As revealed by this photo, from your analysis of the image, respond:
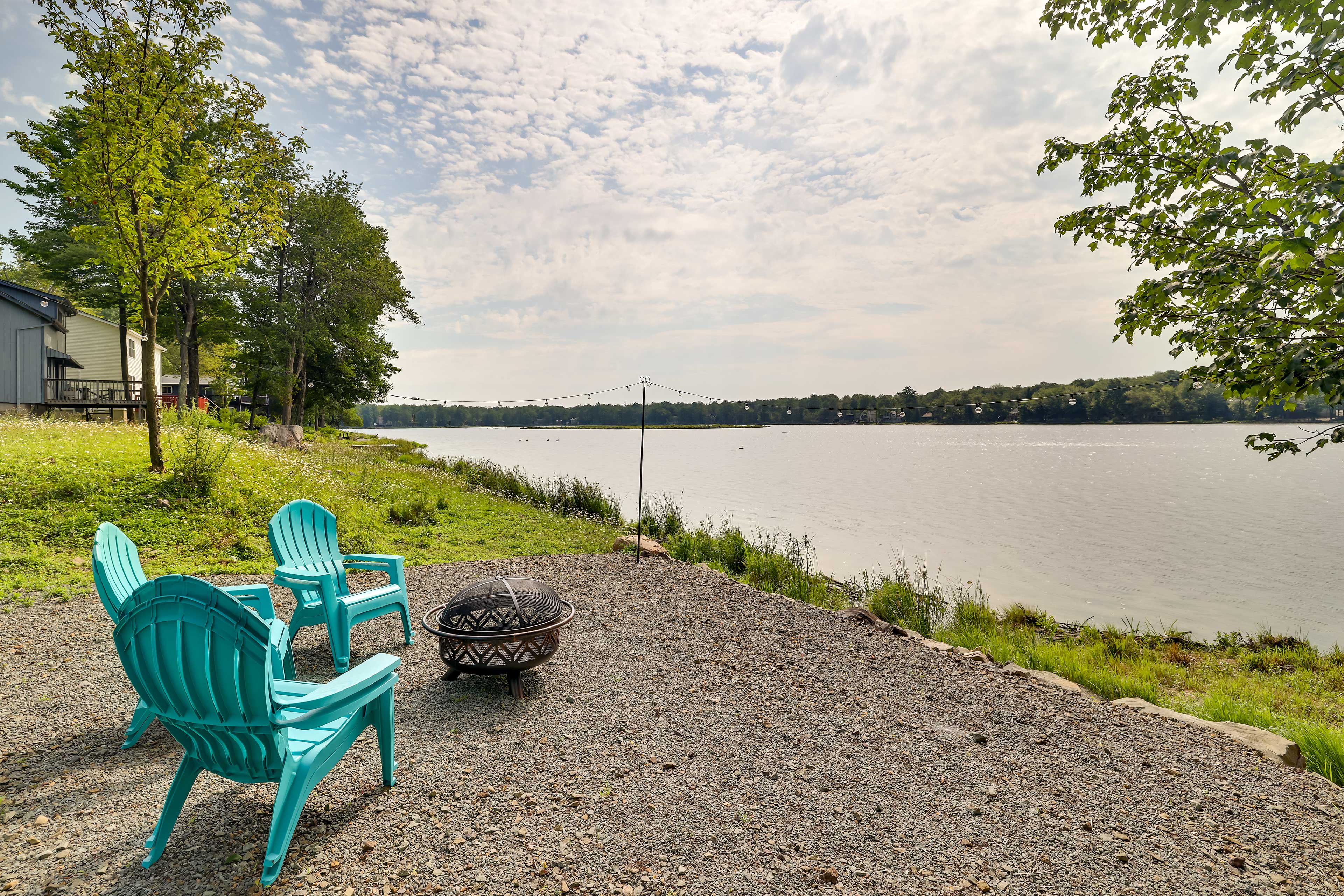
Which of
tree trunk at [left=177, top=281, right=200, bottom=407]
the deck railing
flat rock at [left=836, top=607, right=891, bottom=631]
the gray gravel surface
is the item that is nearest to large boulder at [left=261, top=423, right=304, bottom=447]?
tree trunk at [left=177, top=281, right=200, bottom=407]

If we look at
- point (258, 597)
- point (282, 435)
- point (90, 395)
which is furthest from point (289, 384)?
point (258, 597)

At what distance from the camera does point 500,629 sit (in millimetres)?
3863

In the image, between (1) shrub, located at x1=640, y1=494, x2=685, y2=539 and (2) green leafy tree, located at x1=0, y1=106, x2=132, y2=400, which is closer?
(1) shrub, located at x1=640, y1=494, x2=685, y2=539

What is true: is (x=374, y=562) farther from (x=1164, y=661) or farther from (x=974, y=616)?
(x=1164, y=661)

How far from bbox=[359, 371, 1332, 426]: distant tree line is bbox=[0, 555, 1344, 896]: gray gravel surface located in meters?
40.2

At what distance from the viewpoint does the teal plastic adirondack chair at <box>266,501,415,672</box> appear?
4266mm

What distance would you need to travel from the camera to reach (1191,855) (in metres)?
2.41

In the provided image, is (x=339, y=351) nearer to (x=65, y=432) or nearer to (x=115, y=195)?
(x=65, y=432)

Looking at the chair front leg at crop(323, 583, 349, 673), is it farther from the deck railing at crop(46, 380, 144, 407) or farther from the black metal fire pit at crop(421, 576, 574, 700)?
the deck railing at crop(46, 380, 144, 407)

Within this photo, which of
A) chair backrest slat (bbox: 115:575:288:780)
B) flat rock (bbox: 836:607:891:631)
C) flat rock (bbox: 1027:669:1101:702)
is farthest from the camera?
flat rock (bbox: 836:607:891:631)

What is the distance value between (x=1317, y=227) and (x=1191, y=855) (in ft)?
9.22

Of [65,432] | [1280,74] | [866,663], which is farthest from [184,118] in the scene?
[1280,74]

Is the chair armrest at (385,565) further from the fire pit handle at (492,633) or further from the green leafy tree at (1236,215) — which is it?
the green leafy tree at (1236,215)

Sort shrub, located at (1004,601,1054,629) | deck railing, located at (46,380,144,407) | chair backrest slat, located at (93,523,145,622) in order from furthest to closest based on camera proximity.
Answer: deck railing, located at (46,380,144,407)
shrub, located at (1004,601,1054,629)
chair backrest slat, located at (93,523,145,622)
